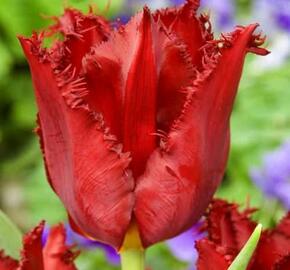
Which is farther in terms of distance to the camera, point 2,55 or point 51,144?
point 2,55

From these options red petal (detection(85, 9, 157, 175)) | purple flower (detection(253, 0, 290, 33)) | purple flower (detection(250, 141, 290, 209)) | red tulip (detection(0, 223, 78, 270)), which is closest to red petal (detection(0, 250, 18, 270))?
red tulip (detection(0, 223, 78, 270))

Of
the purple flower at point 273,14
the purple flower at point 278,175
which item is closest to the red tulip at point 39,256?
the purple flower at point 278,175

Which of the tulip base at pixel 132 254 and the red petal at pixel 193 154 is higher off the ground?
the red petal at pixel 193 154

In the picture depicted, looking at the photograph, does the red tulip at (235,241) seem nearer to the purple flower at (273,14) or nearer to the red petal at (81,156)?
the red petal at (81,156)

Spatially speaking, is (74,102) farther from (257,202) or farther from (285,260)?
(257,202)

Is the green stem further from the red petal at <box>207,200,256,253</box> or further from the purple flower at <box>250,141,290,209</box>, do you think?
the purple flower at <box>250,141,290,209</box>

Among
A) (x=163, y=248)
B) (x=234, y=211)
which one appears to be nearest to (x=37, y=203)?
(x=163, y=248)
